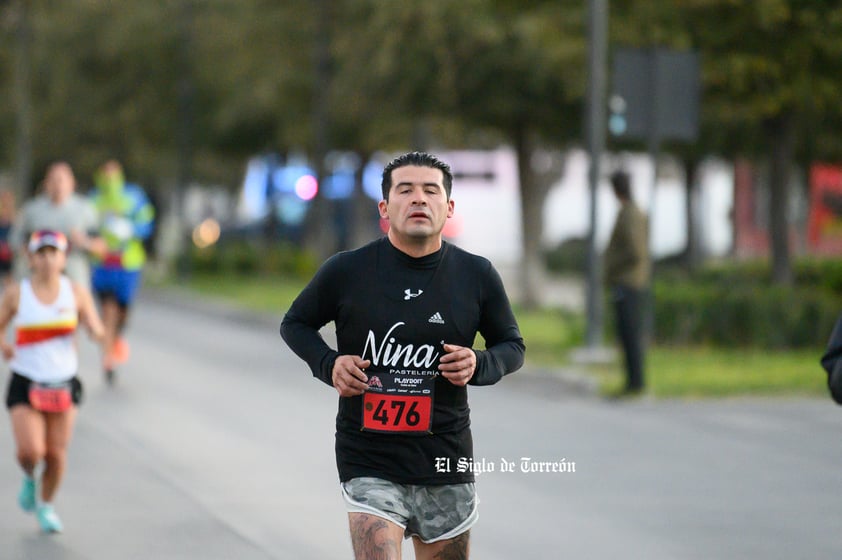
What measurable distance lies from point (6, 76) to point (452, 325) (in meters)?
46.6

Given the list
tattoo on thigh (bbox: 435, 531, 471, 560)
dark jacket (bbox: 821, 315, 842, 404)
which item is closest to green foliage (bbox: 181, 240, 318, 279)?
tattoo on thigh (bbox: 435, 531, 471, 560)

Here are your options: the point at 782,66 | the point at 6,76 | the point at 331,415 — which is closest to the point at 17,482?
the point at 331,415

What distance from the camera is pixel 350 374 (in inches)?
202

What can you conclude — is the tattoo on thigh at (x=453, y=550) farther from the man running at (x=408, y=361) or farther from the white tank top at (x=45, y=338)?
the white tank top at (x=45, y=338)

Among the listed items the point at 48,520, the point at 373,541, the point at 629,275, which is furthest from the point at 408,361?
the point at 629,275

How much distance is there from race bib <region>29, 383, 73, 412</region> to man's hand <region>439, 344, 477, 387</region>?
3.93 metres

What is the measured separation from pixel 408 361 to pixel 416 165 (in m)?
0.61

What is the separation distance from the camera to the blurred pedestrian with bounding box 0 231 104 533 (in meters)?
8.53

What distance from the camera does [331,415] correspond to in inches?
545

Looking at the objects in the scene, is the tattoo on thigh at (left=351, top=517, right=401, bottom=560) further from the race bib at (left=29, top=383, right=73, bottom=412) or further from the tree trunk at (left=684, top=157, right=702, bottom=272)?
the tree trunk at (left=684, top=157, right=702, bottom=272)

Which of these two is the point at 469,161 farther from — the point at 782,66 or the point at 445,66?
the point at 782,66

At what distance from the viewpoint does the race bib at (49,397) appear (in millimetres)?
8523

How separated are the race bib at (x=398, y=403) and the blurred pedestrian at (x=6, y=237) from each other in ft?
68.7

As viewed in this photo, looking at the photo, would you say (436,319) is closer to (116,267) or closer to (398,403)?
(398,403)
